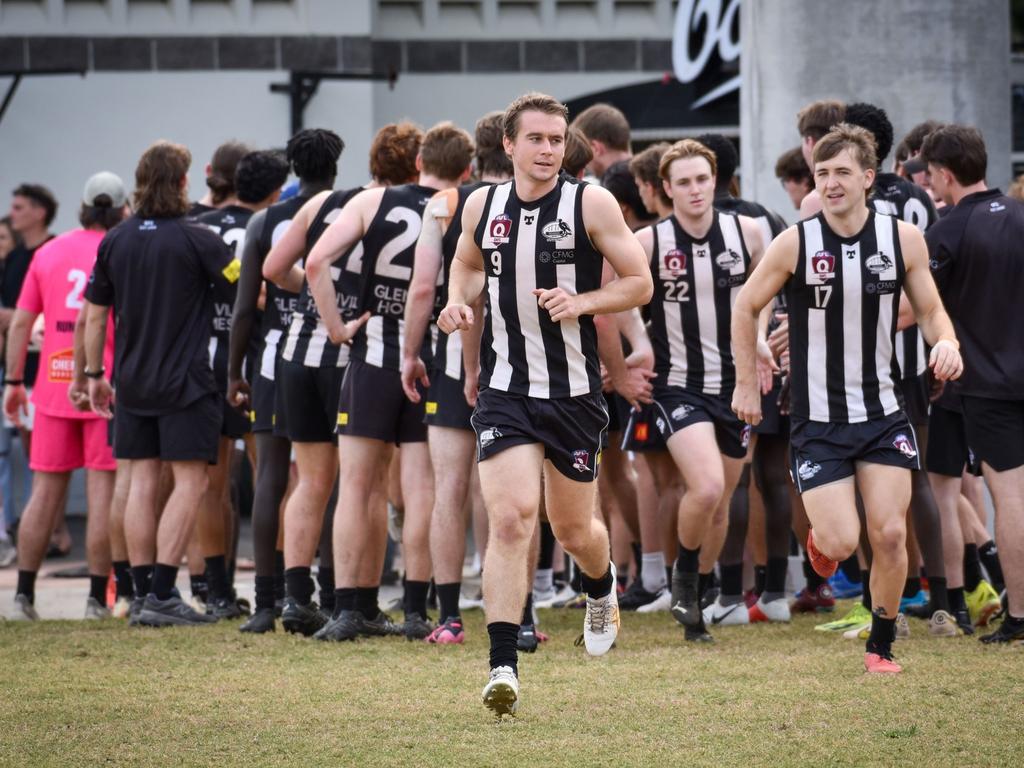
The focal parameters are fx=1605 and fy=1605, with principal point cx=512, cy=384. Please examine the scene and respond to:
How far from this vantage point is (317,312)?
786 cm

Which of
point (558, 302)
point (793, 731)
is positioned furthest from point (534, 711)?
point (558, 302)

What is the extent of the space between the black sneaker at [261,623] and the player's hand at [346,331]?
4.80ft

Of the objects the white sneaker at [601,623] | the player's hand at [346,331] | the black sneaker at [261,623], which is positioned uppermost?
the player's hand at [346,331]

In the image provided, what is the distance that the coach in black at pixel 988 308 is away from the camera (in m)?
7.30

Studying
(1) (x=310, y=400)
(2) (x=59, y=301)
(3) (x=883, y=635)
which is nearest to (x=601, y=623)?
(3) (x=883, y=635)

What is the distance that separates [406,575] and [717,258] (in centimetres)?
218

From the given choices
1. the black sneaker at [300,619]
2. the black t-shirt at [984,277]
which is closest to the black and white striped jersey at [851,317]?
the black t-shirt at [984,277]

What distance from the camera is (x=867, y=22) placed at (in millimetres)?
10750

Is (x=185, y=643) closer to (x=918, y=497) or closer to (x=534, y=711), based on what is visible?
(x=534, y=711)

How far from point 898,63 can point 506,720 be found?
665cm

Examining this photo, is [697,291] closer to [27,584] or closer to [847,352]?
[847,352]

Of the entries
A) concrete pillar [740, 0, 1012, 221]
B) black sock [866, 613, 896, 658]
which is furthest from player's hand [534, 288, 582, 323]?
concrete pillar [740, 0, 1012, 221]

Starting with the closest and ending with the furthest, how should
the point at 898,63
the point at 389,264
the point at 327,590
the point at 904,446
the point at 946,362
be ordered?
the point at 946,362
the point at 904,446
the point at 389,264
the point at 327,590
the point at 898,63

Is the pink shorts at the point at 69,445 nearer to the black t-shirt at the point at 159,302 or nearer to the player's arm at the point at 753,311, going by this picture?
the black t-shirt at the point at 159,302
